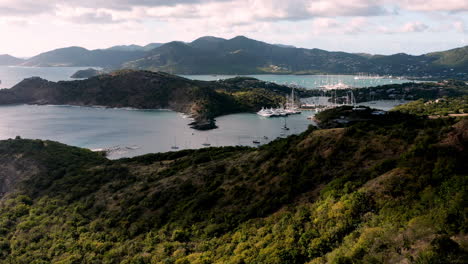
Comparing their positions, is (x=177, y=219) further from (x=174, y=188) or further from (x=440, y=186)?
(x=440, y=186)

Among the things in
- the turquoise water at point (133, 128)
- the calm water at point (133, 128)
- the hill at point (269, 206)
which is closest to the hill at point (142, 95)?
the turquoise water at point (133, 128)

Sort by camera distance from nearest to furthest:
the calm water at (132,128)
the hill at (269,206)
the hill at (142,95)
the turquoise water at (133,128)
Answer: the hill at (269,206) < the turquoise water at (133,128) < the calm water at (132,128) < the hill at (142,95)

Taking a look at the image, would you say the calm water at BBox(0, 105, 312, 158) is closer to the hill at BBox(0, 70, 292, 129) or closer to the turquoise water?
the turquoise water

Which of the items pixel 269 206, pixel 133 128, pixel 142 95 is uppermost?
pixel 142 95

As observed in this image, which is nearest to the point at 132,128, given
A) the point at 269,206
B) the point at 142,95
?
the point at 142,95

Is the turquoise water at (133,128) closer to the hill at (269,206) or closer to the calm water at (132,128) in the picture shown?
the calm water at (132,128)

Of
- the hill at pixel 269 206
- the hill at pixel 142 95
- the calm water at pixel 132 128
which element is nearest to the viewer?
the hill at pixel 269 206

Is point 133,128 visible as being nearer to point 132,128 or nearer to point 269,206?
point 132,128
